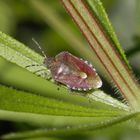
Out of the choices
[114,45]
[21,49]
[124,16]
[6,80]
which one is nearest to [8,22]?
[6,80]

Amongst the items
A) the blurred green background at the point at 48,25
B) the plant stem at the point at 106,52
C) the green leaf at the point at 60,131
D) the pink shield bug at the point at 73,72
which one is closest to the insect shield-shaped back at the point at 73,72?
the pink shield bug at the point at 73,72

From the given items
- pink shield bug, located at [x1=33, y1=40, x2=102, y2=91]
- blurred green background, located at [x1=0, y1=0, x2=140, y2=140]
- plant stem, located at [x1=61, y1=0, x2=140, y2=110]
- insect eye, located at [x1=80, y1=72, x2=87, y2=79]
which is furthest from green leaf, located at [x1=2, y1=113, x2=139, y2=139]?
blurred green background, located at [x1=0, y1=0, x2=140, y2=140]

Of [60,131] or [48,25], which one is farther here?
[48,25]

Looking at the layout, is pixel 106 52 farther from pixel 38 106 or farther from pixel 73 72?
pixel 73 72

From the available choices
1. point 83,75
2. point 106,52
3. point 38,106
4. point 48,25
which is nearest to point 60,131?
point 38,106

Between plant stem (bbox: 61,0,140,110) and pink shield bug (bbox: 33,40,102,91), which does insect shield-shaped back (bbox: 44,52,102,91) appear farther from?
plant stem (bbox: 61,0,140,110)

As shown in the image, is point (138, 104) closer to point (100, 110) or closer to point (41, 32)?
point (100, 110)

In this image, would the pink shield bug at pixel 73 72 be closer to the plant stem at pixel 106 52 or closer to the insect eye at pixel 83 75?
the insect eye at pixel 83 75
